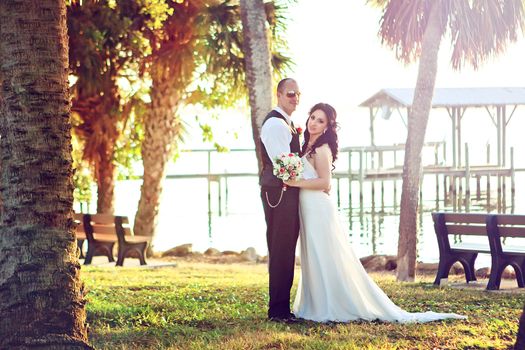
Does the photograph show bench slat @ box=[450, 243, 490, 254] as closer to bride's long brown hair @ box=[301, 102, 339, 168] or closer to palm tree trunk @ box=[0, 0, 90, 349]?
bride's long brown hair @ box=[301, 102, 339, 168]

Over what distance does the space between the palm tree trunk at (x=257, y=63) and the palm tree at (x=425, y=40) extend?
3.00m

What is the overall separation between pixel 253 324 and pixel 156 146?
42.0ft

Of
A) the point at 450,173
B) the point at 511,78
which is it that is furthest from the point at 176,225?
the point at 511,78

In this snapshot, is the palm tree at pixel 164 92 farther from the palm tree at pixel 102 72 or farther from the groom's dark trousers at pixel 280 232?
the groom's dark trousers at pixel 280 232

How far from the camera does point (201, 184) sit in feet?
268

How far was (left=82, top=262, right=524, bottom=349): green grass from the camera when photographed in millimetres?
6859

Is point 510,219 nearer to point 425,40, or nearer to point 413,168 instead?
point 413,168

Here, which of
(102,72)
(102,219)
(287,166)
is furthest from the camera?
(102,72)

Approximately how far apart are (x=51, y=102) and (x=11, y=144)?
1.15 ft

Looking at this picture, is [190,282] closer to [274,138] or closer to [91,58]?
[274,138]

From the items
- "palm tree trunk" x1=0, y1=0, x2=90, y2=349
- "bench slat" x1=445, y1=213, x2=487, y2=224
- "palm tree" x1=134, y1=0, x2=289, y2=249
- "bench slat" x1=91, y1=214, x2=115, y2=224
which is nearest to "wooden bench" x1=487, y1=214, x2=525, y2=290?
"bench slat" x1=445, y1=213, x2=487, y2=224

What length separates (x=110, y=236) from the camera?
1642 centimetres

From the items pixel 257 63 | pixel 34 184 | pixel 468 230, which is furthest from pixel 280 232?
pixel 257 63

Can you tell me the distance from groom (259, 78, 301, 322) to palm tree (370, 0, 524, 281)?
7788 mm
